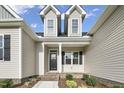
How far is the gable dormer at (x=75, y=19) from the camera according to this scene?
19688 millimetres

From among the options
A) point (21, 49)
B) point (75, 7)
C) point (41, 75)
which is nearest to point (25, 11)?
point (75, 7)

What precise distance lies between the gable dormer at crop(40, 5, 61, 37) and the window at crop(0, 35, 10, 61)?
22.3 ft

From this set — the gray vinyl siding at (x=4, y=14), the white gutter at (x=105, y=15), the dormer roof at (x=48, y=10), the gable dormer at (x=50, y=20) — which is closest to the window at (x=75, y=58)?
the gable dormer at (x=50, y=20)

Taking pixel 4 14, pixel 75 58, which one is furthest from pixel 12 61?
pixel 75 58

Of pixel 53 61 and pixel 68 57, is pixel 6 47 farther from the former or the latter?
pixel 68 57

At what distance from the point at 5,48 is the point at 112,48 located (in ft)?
18.1

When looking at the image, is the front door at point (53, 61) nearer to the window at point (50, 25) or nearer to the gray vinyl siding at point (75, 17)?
the window at point (50, 25)

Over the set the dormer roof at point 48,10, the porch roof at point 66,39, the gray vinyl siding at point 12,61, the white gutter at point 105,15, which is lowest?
the gray vinyl siding at point 12,61

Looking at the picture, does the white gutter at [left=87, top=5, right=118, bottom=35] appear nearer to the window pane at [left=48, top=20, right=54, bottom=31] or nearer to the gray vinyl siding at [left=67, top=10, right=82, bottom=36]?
the gray vinyl siding at [left=67, top=10, right=82, bottom=36]

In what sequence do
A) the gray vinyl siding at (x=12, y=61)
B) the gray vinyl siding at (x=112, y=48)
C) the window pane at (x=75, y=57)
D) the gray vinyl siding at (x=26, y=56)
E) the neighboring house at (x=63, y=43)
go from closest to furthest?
the gray vinyl siding at (x=112, y=48)
the neighboring house at (x=63, y=43)
the gray vinyl siding at (x=12, y=61)
the gray vinyl siding at (x=26, y=56)
the window pane at (x=75, y=57)

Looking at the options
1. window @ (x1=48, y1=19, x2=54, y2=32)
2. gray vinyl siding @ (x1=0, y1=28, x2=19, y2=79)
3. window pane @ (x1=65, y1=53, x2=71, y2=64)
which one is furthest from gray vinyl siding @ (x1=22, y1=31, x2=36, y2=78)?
window pane @ (x1=65, y1=53, x2=71, y2=64)

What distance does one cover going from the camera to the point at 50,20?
774 inches
